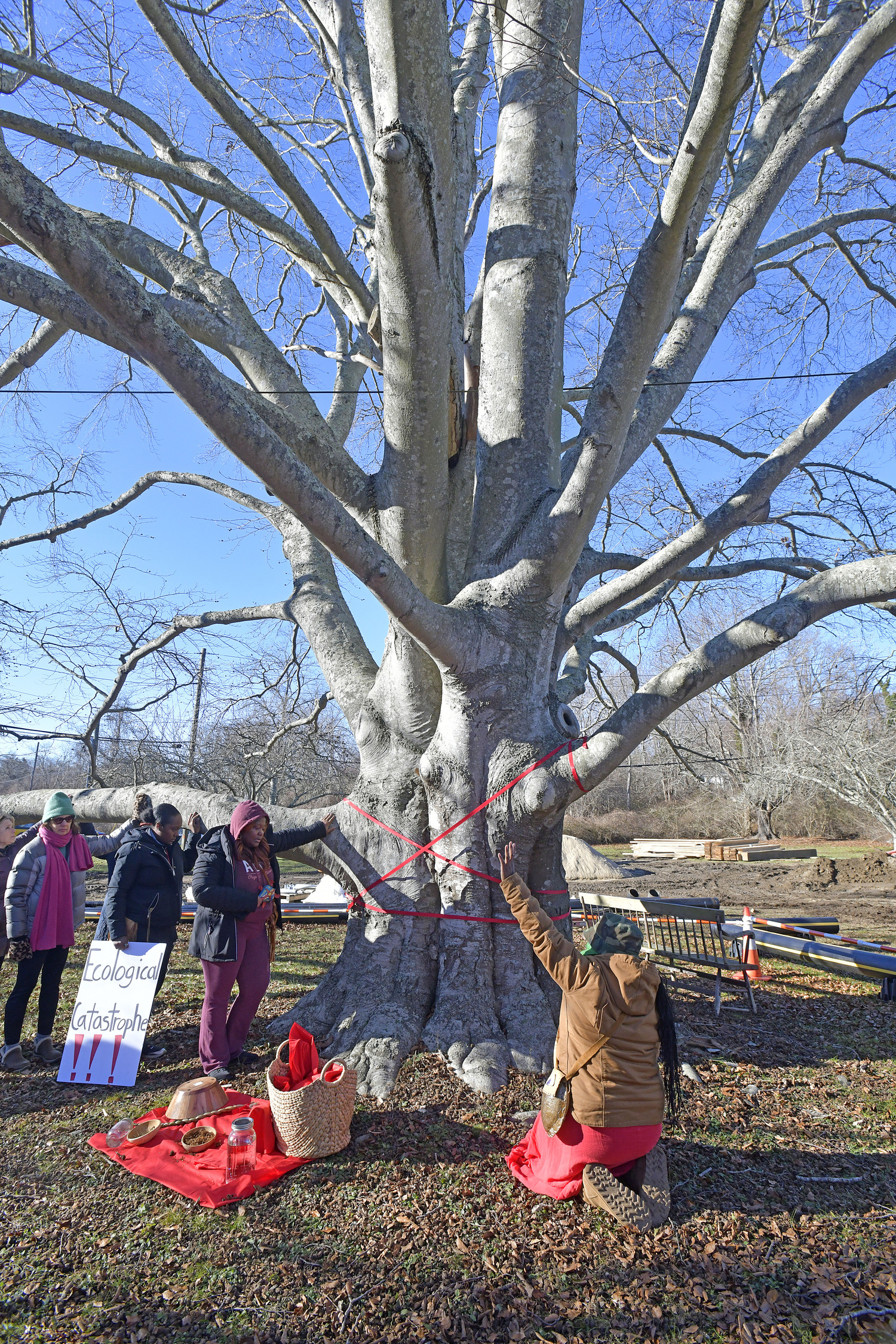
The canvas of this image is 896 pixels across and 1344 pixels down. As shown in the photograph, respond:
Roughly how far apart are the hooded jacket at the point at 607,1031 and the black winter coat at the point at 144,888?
2.61 m

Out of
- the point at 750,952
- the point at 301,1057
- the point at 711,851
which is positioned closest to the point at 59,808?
the point at 301,1057

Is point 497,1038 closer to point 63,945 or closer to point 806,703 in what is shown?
point 63,945

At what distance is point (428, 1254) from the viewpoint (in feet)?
8.38

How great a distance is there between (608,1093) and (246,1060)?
7.67 ft

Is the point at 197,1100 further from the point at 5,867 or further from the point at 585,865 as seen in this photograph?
the point at 585,865

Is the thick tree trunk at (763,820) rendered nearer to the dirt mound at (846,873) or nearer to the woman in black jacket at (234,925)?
→ the dirt mound at (846,873)

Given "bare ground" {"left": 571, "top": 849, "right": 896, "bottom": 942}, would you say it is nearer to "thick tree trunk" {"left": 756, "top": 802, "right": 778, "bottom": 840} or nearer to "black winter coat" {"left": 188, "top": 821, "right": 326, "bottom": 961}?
"black winter coat" {"left": 188, "top": 821, "right": 326, "bottom": 961}

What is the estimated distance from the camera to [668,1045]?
10.2 ft

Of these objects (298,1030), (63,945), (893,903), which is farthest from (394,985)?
(893,903)

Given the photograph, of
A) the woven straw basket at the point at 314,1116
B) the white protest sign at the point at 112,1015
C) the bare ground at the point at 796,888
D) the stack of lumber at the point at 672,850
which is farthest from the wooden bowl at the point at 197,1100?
the stack of lumber at the point at 672,850

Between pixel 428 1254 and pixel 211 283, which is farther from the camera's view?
pixel 211 283

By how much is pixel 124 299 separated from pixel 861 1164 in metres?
4.66

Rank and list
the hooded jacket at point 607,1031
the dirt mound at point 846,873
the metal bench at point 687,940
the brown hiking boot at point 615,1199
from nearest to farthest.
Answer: the brown hiking boot at point 615,1199 → the hooded jacket at point 607,1031 → the metal bench at point 687,940 → the dirt mound at point 846,873

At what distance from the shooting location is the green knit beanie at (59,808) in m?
4.74
